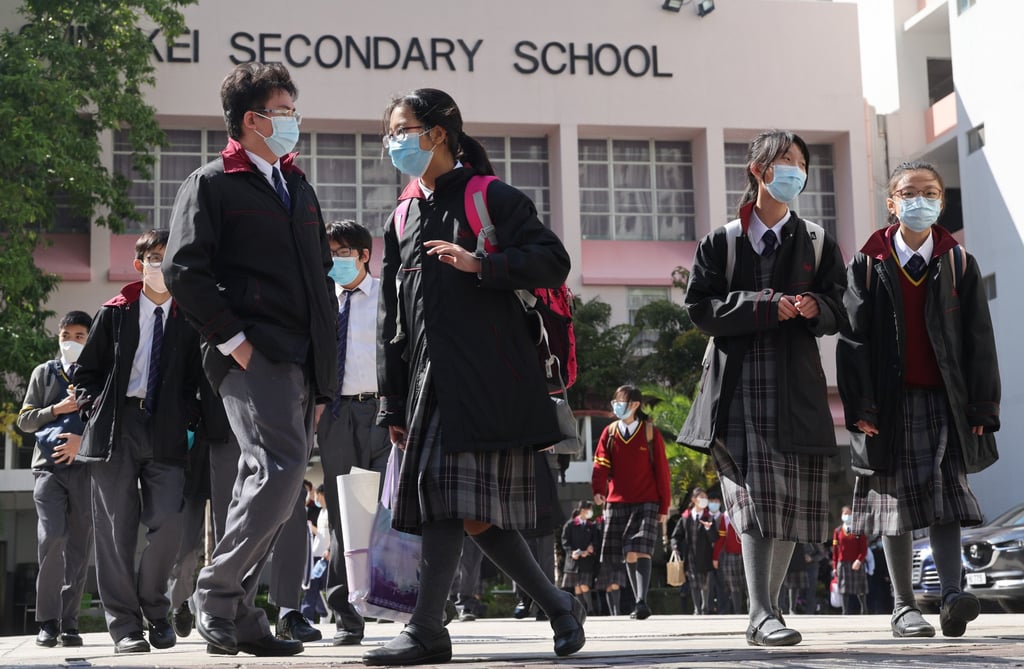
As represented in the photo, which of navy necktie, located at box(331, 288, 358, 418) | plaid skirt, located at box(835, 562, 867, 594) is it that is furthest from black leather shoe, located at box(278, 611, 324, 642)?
plaid skirt, located at box(835, 562, 867, 594)

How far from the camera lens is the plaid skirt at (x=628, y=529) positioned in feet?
38.9

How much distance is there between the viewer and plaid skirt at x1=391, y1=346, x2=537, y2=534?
493 cm

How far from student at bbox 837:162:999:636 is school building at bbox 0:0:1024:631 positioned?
2644 centimetres

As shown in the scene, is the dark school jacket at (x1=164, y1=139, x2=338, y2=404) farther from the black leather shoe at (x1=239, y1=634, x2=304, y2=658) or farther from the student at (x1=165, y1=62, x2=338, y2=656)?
the black leather shoe at (x1=239, y1=634, x2=304, y2=658)

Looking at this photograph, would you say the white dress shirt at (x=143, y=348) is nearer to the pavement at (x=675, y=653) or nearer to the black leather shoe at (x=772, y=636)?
the pavement at (x=675, y=653)

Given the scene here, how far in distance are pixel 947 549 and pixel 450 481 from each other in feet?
8.89

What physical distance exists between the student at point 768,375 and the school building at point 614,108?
27.1 metres

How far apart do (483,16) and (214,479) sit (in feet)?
94.2


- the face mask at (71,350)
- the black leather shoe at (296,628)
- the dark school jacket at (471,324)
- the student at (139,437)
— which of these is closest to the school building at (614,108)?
the face mask at (71,350)

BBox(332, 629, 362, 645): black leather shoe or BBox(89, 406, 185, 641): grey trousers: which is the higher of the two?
BBox(89, 406, 185, 641): grey trousers

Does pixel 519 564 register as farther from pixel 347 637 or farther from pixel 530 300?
pixel 347 637

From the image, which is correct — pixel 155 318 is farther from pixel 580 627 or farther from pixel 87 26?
pixel 87 26

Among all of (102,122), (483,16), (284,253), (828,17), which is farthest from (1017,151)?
(284,253)

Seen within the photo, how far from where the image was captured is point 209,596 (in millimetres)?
5336
